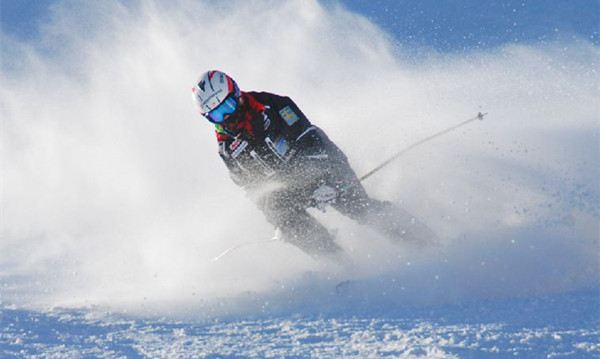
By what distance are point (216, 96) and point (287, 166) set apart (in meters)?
1.06

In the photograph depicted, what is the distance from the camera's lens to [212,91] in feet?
21.2

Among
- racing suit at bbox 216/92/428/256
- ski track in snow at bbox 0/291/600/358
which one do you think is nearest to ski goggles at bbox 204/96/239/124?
racing suit at bbox 216/92/428/256

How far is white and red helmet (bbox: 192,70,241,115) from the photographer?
6.46 metres

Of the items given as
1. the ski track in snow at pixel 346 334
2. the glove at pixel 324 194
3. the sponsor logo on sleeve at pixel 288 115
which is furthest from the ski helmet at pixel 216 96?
the ski track in snow at pixel 346 334

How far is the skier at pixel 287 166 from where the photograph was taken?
21.5 ft

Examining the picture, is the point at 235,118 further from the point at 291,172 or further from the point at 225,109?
the point at 291,172

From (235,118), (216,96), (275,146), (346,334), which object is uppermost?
(216,96)

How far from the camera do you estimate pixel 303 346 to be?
4.62 m

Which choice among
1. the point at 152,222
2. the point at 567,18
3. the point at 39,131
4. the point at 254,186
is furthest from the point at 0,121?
the point at 567,18

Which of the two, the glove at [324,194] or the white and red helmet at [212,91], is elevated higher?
the white and red helmet at [212,91]

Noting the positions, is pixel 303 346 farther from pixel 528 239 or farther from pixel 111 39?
pixel 111 39

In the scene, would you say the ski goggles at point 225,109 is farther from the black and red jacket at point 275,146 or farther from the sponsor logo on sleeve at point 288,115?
the sponsor logo on sleeve at point 288,115

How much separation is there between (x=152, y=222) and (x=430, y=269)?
5.10 meters

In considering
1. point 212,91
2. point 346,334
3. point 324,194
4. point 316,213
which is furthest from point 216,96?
point 346,334
